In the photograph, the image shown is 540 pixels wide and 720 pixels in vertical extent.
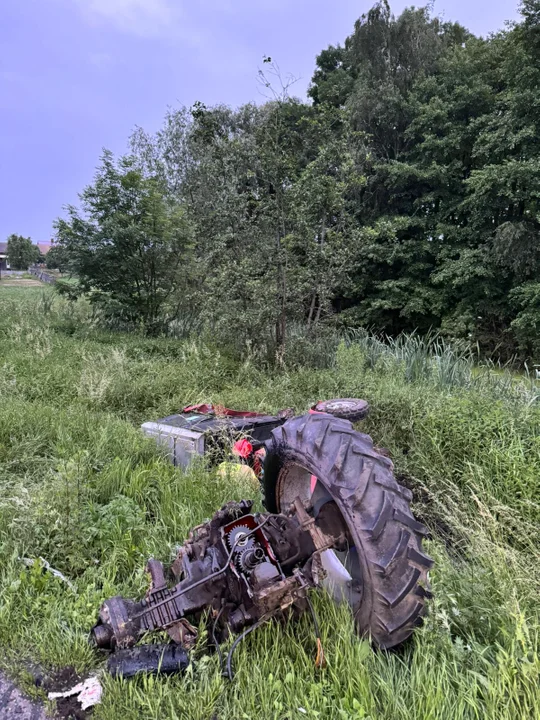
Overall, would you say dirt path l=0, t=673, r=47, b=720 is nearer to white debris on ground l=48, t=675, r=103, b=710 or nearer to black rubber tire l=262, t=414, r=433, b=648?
white debris on ground l=48, t=675, r=103, b=710

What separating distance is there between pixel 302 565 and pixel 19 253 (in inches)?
3164

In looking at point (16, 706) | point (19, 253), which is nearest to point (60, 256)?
point (16, 706)

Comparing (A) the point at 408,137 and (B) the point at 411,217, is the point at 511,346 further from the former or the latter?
(A) the point at 408,137

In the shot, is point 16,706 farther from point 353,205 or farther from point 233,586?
point 353,205

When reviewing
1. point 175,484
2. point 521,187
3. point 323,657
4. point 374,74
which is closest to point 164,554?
point 175,484

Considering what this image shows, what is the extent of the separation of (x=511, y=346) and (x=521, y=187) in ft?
15.2

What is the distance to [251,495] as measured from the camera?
2.84m

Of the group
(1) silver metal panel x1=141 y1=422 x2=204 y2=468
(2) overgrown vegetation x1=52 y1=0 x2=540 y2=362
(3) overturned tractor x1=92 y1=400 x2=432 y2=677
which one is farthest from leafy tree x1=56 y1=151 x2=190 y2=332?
(3) overturned tractor x1=92 y1=400 x2=432 y2=677

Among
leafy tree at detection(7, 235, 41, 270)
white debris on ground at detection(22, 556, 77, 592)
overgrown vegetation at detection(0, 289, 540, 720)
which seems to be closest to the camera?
overgrown vegetation at detection(0, 289, 540, 720)

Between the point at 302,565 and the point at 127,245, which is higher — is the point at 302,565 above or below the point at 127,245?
below

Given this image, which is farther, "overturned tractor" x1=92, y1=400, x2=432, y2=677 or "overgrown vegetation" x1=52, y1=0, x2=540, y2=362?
"overgrown vegetation" x1=52, y1=0, x2=540, y2=362

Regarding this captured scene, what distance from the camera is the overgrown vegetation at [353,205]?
24.0 feet

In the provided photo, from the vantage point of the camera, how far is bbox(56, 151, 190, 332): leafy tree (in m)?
9.28

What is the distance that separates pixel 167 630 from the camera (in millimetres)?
1628
